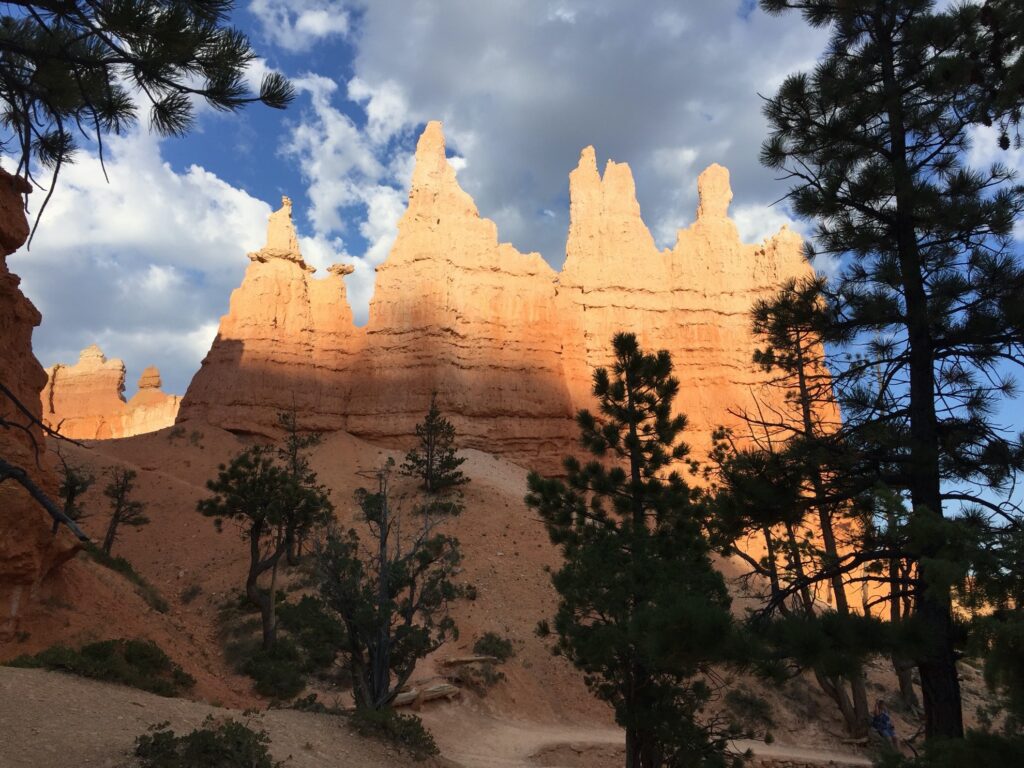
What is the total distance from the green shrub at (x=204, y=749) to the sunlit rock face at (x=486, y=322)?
39.4 meters

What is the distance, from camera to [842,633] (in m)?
5.35

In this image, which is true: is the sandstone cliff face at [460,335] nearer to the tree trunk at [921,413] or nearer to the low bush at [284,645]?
the low bush at [284,645]

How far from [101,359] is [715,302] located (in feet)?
239

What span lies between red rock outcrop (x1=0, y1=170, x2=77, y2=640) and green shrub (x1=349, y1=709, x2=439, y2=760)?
663 cm

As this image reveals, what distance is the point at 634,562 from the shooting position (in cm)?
1161

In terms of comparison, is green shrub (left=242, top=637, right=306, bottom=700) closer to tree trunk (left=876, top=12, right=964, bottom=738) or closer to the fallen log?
the fallen log

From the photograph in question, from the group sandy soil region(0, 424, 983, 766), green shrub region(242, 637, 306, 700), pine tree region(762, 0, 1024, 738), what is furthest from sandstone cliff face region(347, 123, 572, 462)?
pine tree region(762, 0, 1024, 738)

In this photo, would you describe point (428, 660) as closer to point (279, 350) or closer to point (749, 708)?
point (749, 708)

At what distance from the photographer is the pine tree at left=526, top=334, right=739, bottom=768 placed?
442 inches

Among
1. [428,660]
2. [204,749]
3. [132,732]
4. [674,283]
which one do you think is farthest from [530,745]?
[674,283]

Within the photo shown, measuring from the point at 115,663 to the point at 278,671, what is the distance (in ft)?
29.0

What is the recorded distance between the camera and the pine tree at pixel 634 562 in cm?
1123

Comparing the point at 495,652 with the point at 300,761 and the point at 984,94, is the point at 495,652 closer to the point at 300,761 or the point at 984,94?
the point at 300,761

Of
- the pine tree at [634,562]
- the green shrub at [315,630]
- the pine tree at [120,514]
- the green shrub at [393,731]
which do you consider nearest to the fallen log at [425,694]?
the green shrub at [315,630]
